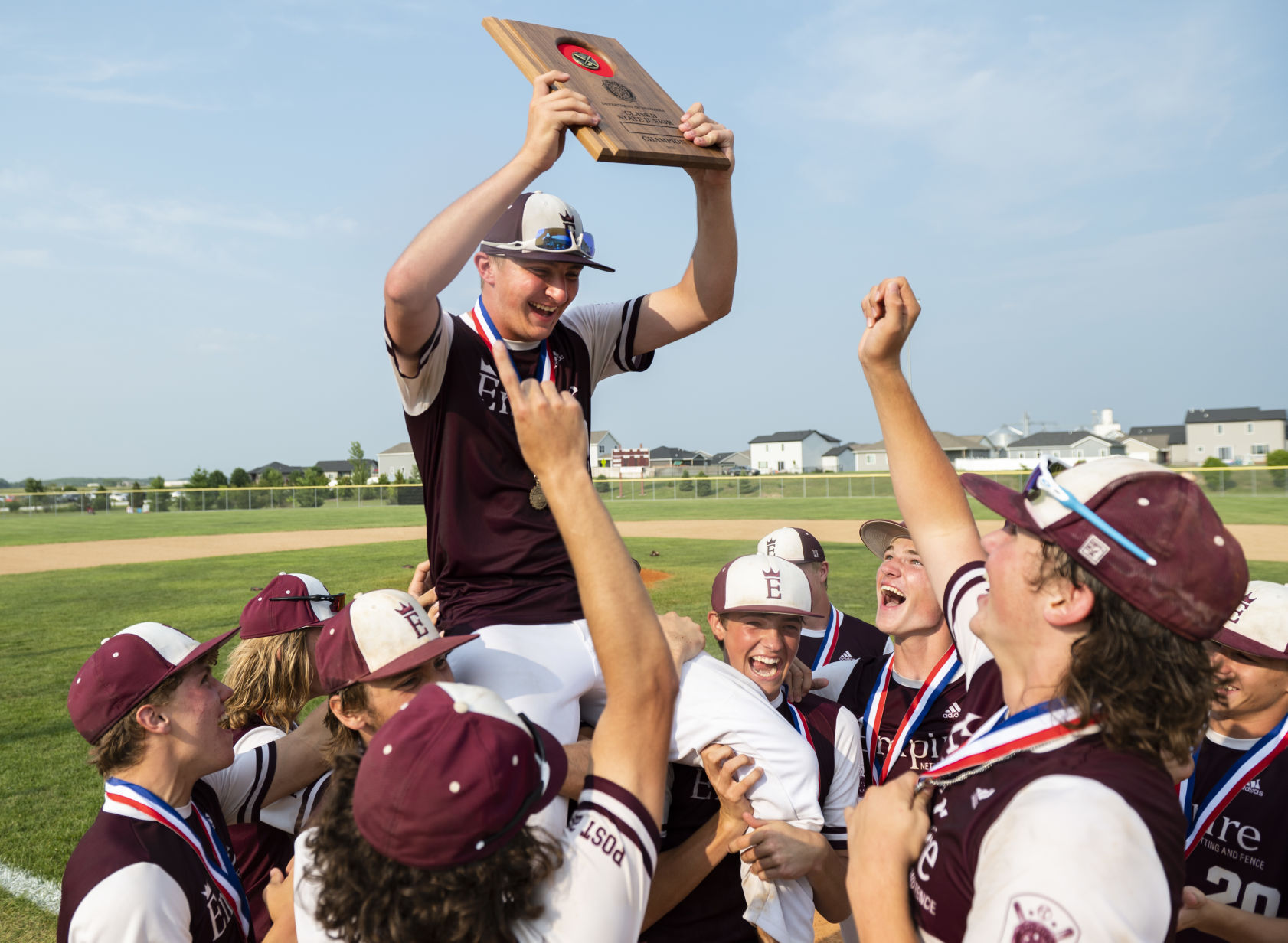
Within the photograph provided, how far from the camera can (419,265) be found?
246 cm

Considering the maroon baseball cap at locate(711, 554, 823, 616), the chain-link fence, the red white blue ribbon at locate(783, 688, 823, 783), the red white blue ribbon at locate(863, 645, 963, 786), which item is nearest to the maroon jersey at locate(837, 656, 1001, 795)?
the red white blue ribbon at locate(863, 645, 963, 786)

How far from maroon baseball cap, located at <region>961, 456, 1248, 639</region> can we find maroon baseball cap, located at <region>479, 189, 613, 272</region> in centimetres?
174

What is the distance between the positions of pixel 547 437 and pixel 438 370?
1105mm

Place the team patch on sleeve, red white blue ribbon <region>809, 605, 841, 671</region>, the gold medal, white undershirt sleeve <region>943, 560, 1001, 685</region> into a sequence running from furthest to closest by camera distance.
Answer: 1. red white blue ribbon <region>809, 605, 841, 671</region>
2. the gold medal
3. white undershirt sleeve <region>943, 560, 1001, 685</region>
4. the team patch on sleeve

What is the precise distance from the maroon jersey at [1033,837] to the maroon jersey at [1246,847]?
165cm

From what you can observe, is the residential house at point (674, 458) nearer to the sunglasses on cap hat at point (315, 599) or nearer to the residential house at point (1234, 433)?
the residential house at point (1234, 433)

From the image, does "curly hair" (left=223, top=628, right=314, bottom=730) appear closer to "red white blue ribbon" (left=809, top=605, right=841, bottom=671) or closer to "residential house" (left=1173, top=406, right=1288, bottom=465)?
"red white blue ribbon" (left=809, top=605, right=841, bottom=671)

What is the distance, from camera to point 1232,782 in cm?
316

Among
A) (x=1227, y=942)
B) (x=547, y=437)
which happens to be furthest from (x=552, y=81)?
(x=1227, y=942)

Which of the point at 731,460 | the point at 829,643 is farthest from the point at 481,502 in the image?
the point at 731,460

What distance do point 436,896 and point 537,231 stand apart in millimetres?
1969

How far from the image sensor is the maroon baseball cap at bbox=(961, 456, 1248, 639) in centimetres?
181

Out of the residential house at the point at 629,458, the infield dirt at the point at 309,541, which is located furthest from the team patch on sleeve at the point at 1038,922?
the residential house at the point at 629,458

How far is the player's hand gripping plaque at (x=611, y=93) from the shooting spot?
257 cm
